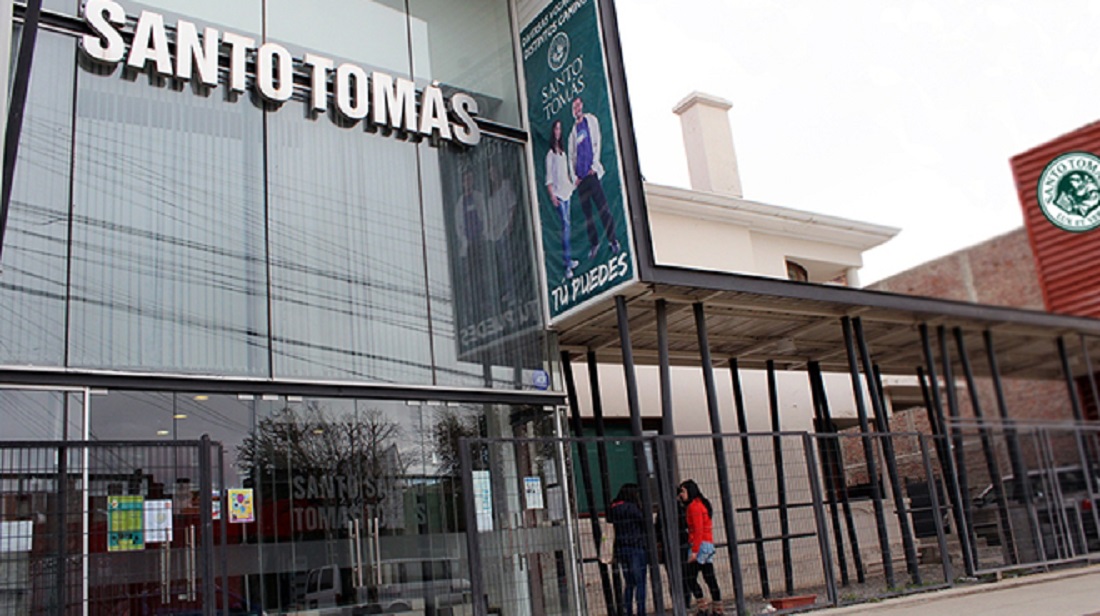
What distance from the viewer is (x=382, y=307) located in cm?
1036

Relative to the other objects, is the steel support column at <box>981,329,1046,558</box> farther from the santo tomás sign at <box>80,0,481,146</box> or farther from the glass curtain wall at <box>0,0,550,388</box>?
the santo tomás sign at <box>80,0,481,146</box>

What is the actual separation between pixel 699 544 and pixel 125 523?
5511 millimetres

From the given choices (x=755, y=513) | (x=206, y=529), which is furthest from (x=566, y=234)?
(x=206, y=529)

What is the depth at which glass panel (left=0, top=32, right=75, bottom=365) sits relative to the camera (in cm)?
818

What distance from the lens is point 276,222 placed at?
388 inches

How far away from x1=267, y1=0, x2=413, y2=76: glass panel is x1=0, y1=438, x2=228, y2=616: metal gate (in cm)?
508

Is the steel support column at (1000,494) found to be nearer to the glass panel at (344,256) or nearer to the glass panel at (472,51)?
the glass panel at (472,51)

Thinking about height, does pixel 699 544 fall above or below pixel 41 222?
below

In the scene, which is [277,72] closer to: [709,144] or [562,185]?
[562,185]

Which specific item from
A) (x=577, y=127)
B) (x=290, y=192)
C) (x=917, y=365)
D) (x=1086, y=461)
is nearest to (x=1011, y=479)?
(x=1086, y=461)

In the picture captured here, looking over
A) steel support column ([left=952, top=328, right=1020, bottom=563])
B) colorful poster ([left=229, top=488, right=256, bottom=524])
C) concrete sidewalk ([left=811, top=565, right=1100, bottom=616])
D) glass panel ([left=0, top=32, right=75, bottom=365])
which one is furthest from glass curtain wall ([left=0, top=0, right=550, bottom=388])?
steel support column ([left=952, top=328, right=1020, bottom=563])

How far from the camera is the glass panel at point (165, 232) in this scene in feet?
28.4

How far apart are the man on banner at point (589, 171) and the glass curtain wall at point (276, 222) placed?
93cm

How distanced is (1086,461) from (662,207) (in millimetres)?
7951
